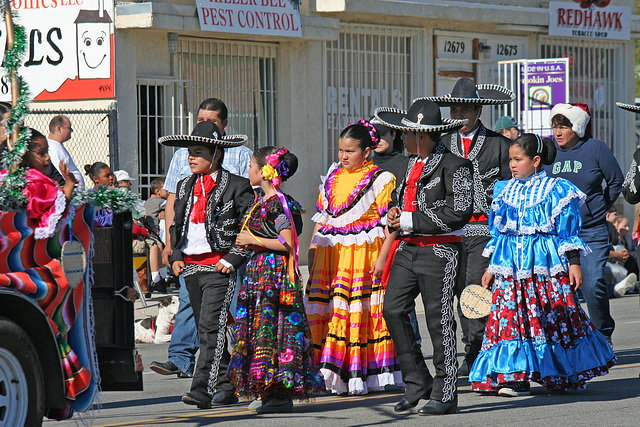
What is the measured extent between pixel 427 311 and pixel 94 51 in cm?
1035

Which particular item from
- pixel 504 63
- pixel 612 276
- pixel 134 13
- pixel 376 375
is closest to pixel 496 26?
pixel 504 63

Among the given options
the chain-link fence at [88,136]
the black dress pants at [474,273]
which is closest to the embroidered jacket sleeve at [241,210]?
the black dress pants at [474,273]

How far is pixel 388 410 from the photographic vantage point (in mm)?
7785

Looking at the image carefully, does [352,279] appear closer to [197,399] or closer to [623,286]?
[197,399]

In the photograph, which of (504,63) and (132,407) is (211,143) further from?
(504,63)

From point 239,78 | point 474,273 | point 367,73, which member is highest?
point 367,73

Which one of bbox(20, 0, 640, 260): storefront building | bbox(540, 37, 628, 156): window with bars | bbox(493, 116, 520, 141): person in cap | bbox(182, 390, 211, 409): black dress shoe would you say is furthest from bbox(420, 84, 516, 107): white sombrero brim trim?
bbox(540, 37, 628, 156): window with bars

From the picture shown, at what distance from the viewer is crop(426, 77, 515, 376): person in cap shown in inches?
356

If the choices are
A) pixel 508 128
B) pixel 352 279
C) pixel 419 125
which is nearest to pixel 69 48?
pixel 508 128

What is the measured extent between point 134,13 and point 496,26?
808cm

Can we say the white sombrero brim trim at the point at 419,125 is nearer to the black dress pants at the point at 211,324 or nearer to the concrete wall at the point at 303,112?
the black dress pants at the point at 211,324

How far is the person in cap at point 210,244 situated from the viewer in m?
7.81

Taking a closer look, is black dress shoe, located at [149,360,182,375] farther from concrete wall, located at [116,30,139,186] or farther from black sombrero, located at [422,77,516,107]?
concrete wall, located at [116,30,139,186]

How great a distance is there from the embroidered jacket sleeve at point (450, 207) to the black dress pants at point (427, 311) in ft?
0.55
